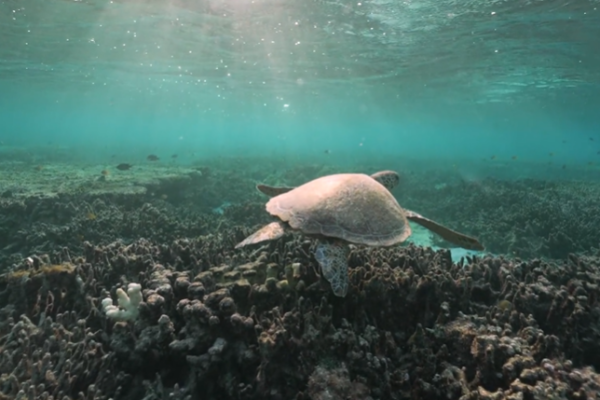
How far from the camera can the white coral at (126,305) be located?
372cm

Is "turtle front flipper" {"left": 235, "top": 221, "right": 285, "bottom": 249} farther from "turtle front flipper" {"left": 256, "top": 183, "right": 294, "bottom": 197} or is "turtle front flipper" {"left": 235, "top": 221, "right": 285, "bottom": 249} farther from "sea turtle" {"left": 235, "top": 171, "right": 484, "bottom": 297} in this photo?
"turtle front flipper" {"left": 256, "top": 183, "right": 294, "bottom": 197}

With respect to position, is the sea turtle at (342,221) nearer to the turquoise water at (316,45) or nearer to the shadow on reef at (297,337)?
the shadow on reef at (297,337)

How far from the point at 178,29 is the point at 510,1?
56.8ft

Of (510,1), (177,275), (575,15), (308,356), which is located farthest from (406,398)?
(575,15)

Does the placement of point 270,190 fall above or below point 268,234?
above

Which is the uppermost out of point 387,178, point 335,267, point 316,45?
point 316,45

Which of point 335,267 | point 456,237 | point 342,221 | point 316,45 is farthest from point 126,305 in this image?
point 316,45

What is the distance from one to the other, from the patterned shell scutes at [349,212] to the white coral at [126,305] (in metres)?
2.01

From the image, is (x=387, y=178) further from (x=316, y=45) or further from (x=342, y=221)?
(x=316, y=45)

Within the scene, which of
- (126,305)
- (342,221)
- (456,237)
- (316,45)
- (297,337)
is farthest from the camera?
(316,45)

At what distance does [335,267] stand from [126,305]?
7.85 feet

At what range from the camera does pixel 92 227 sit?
9.00m

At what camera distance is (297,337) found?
3363 millimetres

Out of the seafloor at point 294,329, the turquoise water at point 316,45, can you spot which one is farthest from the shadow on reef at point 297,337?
the turquoise water at point 316,45
